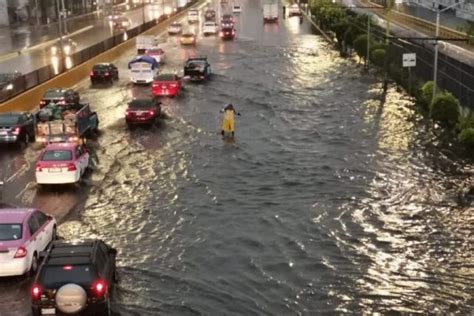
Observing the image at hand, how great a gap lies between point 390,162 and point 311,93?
20.3m

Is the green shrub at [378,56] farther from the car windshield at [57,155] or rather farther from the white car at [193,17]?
the white car at [193,17]

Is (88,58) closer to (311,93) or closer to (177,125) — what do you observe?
(311,93)

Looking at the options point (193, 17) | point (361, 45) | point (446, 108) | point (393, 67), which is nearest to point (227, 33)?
point (193, 17)

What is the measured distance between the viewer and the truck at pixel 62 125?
3481 centimetres

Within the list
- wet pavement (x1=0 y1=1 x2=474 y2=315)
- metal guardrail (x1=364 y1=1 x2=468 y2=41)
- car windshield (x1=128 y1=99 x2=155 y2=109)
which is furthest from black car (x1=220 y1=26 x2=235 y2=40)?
car windshield (x1=128 y1=99 x2=155 y2=109)

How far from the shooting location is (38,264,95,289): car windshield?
53.4ft

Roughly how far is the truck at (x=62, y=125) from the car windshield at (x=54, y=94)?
5.69 metres

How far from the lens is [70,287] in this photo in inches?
634

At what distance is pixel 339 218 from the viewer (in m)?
25.9

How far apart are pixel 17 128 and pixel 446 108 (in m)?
20.5

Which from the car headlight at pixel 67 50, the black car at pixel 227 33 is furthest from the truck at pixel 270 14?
the car headlight at pixel 67 50

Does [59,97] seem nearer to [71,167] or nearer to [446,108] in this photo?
[71,167]

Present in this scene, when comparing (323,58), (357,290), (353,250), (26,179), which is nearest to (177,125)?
(26,179)

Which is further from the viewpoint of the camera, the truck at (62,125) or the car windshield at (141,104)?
the car windshield at (141,104)
